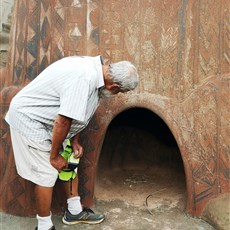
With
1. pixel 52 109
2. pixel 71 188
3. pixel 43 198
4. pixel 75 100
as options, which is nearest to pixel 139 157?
pixel 71 188

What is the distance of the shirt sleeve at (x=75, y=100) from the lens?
2.16 m

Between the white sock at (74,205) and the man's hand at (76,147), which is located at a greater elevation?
the man's hand at (76,147)

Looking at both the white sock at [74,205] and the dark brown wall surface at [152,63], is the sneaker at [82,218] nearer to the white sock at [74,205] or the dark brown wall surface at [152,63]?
the white sock at [74,205]

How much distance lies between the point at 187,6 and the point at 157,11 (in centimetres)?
26

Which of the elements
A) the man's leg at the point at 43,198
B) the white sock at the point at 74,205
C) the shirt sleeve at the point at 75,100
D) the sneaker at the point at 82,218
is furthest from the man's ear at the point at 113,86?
the sneaker at the point at 82,218

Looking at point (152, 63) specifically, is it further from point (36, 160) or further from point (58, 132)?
point (36, 160)

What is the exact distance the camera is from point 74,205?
279 cm

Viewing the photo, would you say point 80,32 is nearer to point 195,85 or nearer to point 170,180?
point 195,85

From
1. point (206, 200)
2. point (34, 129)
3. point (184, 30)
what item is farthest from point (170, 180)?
point (34, 129)

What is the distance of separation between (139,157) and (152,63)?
1.49 m

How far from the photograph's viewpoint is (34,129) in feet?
7.83

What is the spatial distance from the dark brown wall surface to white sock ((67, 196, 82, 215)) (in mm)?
184

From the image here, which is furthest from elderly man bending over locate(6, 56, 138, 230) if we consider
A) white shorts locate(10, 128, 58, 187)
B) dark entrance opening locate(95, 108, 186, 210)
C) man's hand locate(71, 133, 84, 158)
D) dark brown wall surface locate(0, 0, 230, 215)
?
dark entrance opening locate(95, 108, 186, 210)

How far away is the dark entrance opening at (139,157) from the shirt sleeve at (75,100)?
1446mm
